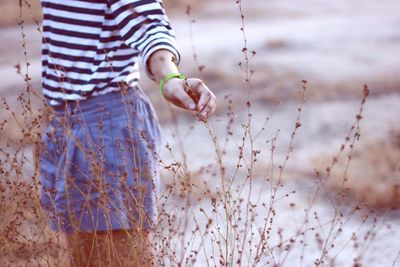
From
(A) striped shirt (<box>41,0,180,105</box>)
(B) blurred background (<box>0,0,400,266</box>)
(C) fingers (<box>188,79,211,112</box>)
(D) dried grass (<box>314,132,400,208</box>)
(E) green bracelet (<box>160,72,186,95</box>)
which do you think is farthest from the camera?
(B) blurred background (<box>0,0,400,266</box>)

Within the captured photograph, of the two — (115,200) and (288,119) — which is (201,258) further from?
(288,119)

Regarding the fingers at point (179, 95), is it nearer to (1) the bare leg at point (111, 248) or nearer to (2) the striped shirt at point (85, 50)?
(2) the striped shirt at point (85, 50)

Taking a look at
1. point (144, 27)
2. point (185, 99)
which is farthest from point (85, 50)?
point (185, 99)

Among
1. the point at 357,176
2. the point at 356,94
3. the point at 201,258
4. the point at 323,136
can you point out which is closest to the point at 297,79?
the point at 356,94

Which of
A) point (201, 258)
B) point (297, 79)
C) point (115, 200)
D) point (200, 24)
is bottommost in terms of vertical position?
point (201, 258)

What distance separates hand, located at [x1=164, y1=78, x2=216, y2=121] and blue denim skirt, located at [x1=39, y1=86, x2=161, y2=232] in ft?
1.06

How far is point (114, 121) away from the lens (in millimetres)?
2148

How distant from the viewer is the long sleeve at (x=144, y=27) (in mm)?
1865

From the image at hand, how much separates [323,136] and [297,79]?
5.30 feet

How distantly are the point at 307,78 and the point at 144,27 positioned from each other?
5314mm

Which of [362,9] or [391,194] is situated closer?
[391,194]

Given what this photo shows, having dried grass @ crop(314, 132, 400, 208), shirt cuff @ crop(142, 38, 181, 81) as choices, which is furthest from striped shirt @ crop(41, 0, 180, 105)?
dried grass @ crop(314, 132, 400, 208)

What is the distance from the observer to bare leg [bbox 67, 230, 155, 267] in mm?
2078

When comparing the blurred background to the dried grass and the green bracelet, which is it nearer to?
the dried grass
